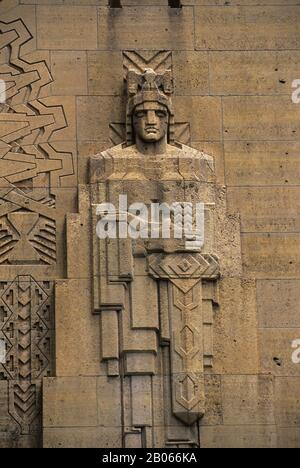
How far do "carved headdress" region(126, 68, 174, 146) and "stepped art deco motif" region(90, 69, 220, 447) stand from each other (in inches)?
0.8

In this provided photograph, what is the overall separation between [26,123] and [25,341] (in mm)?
2600

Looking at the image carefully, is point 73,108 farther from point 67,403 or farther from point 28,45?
point 67,403

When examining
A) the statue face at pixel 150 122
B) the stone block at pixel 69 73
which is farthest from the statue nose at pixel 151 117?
the stone block at pixel 69 73

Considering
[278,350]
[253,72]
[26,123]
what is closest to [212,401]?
[278,350]

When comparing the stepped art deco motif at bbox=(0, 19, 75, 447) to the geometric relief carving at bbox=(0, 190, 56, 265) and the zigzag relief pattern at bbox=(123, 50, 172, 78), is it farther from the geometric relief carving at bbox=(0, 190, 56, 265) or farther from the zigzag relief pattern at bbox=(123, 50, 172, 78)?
the zigzag relief pattern at bbox=(123, 50, 172, 78)

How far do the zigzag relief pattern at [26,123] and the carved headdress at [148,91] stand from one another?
2.54ft

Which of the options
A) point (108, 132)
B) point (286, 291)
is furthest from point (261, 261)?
point (108, 132)

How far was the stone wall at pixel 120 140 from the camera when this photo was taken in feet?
93.1

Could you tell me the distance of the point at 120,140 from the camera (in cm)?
2945

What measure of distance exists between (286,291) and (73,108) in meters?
3.24

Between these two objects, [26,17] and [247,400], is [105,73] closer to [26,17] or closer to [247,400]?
[26,17]

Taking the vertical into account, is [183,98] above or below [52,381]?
above

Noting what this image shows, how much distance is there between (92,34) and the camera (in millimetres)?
29828
